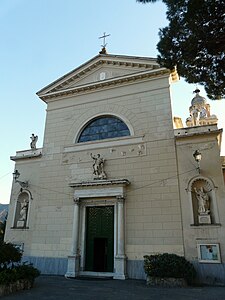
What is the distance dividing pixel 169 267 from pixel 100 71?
37.9 ft

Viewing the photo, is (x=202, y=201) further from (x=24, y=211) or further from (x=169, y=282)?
(x=24, y=211)

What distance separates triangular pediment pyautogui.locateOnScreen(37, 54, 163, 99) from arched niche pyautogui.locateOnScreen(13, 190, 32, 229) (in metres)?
6.41

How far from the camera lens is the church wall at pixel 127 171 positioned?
1158cm

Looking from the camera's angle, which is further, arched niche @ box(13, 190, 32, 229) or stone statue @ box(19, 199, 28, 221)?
stone statue @ box(19, 199, 28, 221)

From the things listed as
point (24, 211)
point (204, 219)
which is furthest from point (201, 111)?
point (24, 211)

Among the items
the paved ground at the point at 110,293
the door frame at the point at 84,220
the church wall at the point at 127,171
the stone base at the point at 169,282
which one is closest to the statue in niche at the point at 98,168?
the church wall at the point at 127,171

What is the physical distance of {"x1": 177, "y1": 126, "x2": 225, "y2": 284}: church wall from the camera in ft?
33.9

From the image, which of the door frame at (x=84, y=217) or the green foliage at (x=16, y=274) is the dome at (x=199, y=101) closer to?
the door frame at (x=84, y=217)

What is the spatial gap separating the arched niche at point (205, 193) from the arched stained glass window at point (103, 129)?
435 centimetres

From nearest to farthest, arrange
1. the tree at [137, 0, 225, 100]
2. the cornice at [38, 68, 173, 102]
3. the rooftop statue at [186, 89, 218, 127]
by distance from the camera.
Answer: the tree at [137, 0, 225, 100] → the cornice at [38, 68, 173, 102] → the rooftop statue at [186, 89, 218, 127]

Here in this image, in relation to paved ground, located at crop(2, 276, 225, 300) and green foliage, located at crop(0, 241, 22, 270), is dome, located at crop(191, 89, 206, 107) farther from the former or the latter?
green foliage, located at crop(0, 241, 22, 270)

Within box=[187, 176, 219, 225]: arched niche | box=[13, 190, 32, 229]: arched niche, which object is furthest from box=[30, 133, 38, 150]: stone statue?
box=[187, 176, 219, 225]: arched niche

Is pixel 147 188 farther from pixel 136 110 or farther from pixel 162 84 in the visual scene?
pixel 162 84

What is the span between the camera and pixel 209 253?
1048cm
